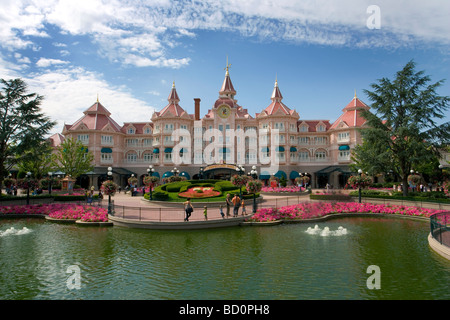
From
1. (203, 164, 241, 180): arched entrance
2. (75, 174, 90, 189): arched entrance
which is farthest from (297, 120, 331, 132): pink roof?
(75, 174, 90, 189): arched entrance

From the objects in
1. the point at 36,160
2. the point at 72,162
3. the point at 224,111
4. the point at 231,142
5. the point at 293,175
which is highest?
the point at 224,111

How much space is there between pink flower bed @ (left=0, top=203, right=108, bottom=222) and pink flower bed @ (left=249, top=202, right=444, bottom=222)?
39.1 ft

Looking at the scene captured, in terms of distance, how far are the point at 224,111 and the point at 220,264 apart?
46.6 m

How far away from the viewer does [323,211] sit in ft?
81.3

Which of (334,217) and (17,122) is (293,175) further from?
(17,122)

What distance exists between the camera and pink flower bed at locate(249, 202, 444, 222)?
22422mm

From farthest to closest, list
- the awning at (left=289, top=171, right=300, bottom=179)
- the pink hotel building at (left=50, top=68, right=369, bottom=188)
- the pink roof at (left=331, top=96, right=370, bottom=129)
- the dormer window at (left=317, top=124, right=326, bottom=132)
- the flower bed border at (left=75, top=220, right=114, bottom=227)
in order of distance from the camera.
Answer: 1. the dormer window at (left=317, top=124, right=326, bottom=132)
2. the pink hotel building at (left=50, top=68, right=369, bottom=188)
3. the awning at (left=289, top=171, right=300, bottom=179)
4. the pink roof at (left=331, top=96, right=370, bottom=129)
5. the flower bed border at (left=75, top=220, right=114, bottom=227)

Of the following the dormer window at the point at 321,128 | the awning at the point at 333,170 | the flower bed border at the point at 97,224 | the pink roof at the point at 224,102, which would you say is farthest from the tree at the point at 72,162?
the dormer window at the point at 321,128

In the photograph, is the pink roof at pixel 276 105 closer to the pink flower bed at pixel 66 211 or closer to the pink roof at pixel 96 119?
the pink roof at pixel 96 119

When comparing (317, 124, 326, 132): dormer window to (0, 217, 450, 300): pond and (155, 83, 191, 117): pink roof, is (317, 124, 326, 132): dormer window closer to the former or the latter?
(155, 83, 191, 117): pink roof

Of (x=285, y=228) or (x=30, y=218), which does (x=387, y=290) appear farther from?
(x=30, y=218)

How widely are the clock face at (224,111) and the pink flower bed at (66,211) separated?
35.8 metres

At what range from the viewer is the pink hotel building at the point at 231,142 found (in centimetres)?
5506

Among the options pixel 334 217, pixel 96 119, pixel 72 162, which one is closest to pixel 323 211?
pixel 334 217
